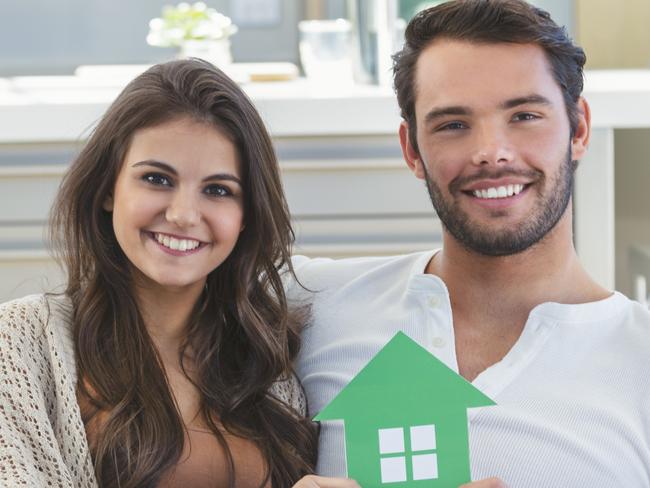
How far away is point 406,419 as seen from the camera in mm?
1165

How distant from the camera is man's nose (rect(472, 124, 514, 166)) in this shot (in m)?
1.46

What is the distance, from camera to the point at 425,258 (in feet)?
5.47

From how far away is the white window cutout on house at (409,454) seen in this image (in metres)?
1.15

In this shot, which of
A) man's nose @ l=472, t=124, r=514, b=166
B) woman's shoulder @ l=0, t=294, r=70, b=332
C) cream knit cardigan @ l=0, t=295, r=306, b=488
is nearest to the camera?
cream knit cardigan @ l=0, t=295, r=306, b=488

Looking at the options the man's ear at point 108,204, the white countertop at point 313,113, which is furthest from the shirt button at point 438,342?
the white countertop at point 313,113

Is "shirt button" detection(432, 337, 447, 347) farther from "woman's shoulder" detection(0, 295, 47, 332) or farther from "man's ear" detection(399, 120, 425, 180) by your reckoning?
"woman's shoulder" detection(0, 295, 47, 332)

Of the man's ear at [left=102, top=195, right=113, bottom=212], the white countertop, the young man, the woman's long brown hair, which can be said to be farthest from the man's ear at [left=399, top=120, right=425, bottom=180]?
the white countertop

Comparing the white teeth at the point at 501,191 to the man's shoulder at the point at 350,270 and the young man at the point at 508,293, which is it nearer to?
the young man at the point at 508,293

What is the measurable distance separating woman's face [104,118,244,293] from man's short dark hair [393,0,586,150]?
0.33 metres

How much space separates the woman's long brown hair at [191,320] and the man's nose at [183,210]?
10cm

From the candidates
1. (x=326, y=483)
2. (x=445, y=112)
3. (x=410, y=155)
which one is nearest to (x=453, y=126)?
(x=445, y=112)

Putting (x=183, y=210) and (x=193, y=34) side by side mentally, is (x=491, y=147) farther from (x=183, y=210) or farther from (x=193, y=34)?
(x=193, y=34)

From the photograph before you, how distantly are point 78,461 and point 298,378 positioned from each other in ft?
1.21

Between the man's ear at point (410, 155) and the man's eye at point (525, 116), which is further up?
the man's eye at point (525, 116)
